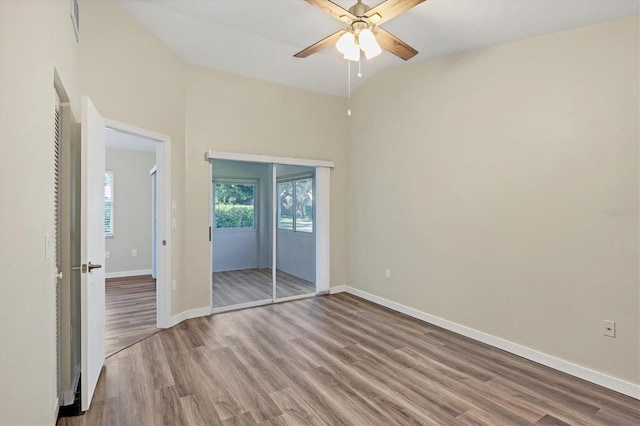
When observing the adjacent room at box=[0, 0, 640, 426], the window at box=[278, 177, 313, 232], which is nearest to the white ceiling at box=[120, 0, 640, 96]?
the adjacent room at box=[0, 0, 640, 426]

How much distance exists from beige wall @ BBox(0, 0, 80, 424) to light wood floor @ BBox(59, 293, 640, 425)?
80 cm

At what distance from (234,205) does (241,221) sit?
341mm

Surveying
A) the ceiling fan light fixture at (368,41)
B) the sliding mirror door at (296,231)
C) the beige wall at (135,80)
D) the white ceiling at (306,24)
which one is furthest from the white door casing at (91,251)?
the sliding mirror door at (296,231)

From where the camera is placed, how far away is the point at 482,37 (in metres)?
3.08

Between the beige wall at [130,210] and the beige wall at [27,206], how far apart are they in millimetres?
4899

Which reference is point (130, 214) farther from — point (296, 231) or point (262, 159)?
point (262, 159)

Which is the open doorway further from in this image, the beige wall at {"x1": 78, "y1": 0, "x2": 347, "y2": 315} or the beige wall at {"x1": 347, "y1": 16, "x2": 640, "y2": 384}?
the beige wall at {"x1": 347, "y1": 16, "x2": 640, "y2": 384}

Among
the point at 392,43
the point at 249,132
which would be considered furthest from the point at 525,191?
the point at 249,132

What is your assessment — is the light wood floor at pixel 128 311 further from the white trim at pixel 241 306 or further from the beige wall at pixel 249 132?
the white trim at pixel 241 306

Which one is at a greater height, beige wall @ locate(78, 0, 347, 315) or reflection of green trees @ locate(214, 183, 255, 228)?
beige wall @ locate(78, 0, 347, 315)

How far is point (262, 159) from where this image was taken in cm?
438

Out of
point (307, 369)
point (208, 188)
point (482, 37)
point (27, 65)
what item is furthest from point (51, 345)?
point (482, 37)

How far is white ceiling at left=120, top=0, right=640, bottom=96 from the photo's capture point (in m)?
2.58

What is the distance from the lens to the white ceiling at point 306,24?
2.58 meters
